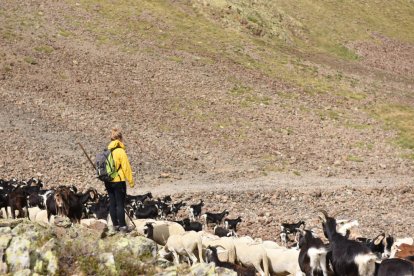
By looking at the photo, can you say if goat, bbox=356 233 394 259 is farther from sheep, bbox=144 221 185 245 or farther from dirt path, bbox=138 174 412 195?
dirt path, bbox=138 174 412 195

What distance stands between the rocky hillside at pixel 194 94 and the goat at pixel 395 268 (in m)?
19.5

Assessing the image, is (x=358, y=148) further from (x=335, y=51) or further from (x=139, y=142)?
(x=335, y=51)

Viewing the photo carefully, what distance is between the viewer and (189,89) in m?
43.0

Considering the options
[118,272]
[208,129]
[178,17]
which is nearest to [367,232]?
[118,272]

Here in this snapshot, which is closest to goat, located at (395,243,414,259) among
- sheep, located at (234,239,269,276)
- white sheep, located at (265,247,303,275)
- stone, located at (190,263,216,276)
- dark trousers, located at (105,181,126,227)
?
white sheep, located at (265,247,303,275)

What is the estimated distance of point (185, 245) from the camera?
50.9ft

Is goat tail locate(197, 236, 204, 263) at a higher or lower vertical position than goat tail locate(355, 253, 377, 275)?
lower

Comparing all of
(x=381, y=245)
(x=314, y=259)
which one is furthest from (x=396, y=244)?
(x=314, y=259)

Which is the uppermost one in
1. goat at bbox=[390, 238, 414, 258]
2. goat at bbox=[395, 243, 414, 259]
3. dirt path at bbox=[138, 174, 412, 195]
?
goat at bbox=[395, 243, 414, 259]

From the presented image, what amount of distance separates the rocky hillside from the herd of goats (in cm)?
800

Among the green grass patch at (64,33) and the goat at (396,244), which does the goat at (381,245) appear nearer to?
the goat at (396,244)

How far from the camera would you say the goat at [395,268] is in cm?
1126

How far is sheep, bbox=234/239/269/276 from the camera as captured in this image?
14922 mm

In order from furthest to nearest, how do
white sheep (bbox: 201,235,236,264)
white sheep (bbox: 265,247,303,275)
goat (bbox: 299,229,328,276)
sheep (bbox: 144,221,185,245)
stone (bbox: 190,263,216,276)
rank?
sheep (bbox: 144,221,185,245), white sheep (bbox: 201,235,236,264), white sheep (bbox: 265,247,303,275), goat (bbox: 299,229,328,276), stone (bbox: 190,263,216,276)
